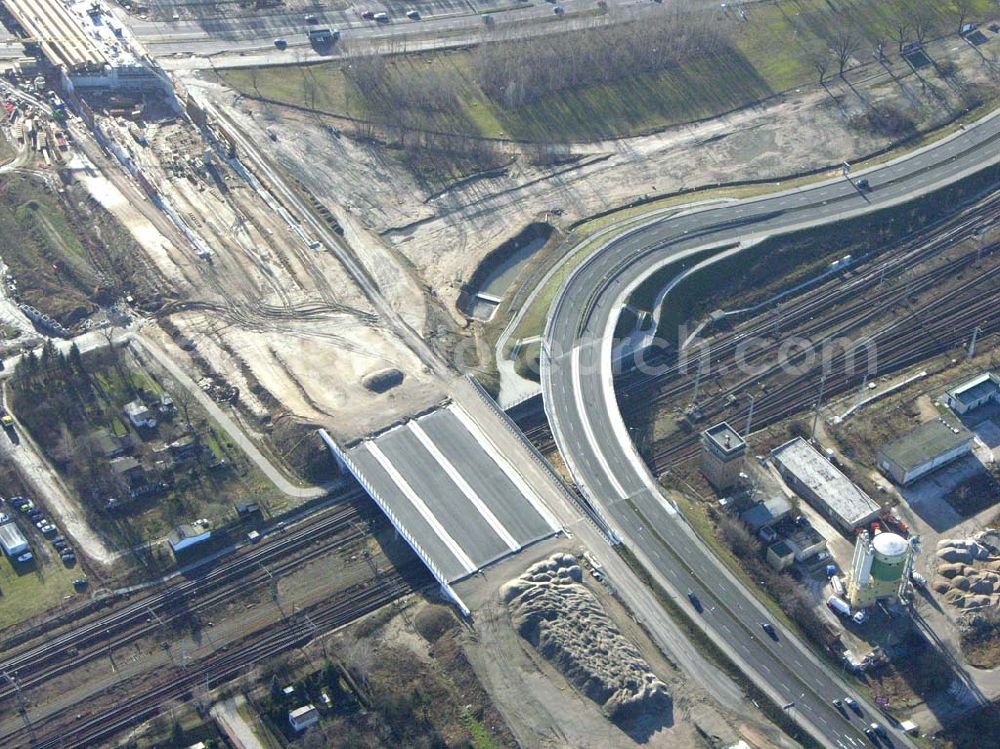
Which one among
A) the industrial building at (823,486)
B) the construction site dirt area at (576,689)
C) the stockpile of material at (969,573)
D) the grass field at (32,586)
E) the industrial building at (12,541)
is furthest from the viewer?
the industrial building at (823,486)

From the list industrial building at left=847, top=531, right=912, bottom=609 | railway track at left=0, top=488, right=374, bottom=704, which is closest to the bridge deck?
railway track at left=0, top=488, right=374, bottom=704

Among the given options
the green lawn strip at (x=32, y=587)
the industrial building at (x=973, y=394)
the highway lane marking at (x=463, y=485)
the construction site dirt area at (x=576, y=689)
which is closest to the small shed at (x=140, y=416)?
the green lawn strip at (x=32, y=587)

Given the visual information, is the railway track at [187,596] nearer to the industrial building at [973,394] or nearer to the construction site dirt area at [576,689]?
the construction site dirt area at [576,689]

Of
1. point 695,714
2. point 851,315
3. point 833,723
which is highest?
point 851,315

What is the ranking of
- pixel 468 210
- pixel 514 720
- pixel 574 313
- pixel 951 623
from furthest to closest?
1. pixel 468 210
2. pixel 574 313
3. pixel 951 623
4. pixel 514 720

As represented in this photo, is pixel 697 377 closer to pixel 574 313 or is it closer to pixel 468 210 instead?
pixel 574 313

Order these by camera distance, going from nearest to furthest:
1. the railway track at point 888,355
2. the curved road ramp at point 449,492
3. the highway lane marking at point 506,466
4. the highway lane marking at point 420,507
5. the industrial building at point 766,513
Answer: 1. the highway lane marking at point 420,507
2. the curved road ramp at point 449,492
3. the highway lane marking at point 506,466
4. the industrial building at point 766,513
5. the railway track at point 888,355

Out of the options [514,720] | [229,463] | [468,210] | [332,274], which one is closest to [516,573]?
[514,720]

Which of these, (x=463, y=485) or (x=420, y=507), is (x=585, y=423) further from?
(x=420, y=507)
